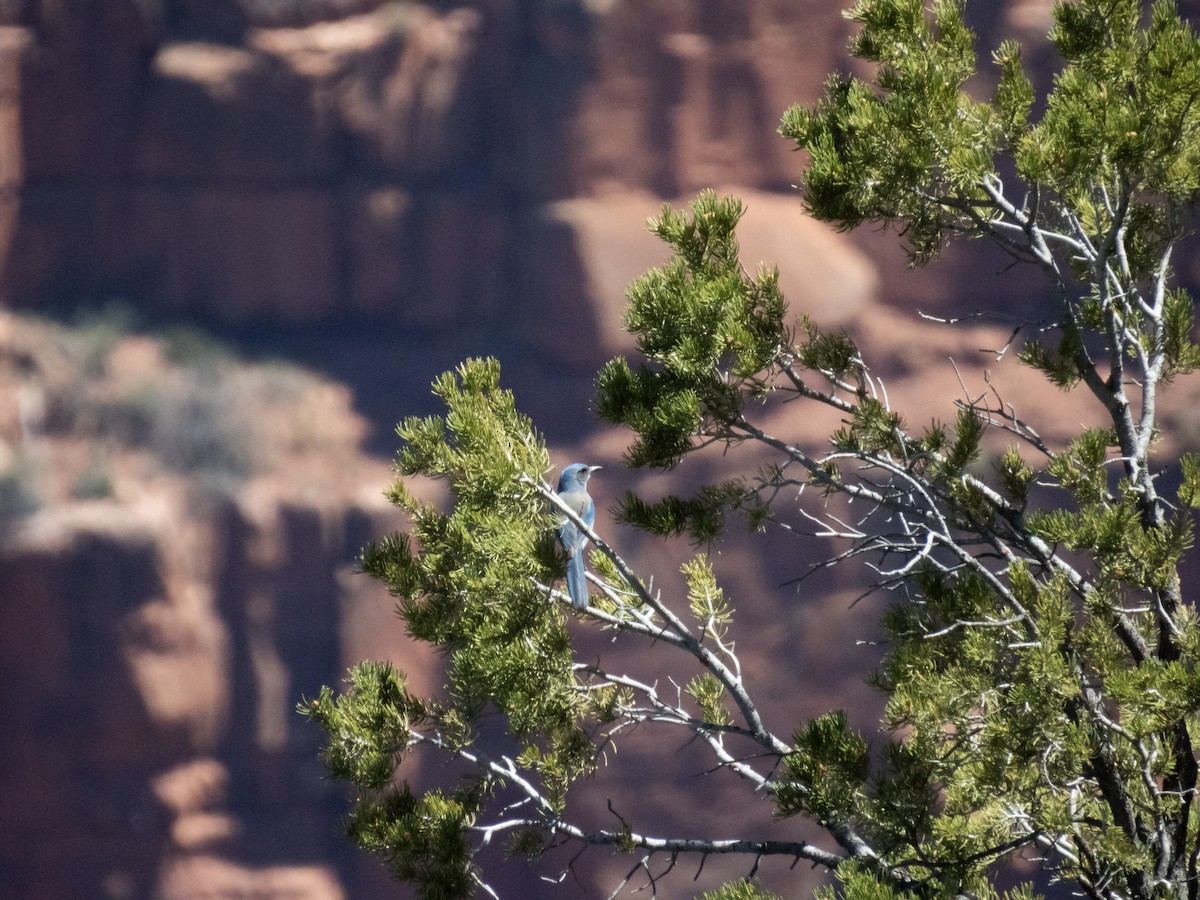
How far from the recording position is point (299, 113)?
6930 millimetres

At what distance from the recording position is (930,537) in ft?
4.89

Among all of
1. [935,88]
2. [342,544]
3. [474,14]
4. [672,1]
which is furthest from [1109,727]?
[474,14]

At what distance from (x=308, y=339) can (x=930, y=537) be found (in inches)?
241

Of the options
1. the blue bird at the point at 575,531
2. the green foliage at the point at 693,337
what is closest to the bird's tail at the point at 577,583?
the blue bird at the point at 575,531

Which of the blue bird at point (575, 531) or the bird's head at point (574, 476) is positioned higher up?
the blue bird at point (575, 531)

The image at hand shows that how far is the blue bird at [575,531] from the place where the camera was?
1.68 m

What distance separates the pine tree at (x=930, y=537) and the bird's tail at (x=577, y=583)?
0.05 meters

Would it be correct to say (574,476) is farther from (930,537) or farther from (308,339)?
(308,339)

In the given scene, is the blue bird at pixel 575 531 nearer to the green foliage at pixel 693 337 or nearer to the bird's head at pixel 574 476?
the bird's head at pixel 574 476

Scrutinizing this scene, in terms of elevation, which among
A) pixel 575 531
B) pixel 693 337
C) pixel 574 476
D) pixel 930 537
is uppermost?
pixel 693 337

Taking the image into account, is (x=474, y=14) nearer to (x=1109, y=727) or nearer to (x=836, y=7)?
(x=836, y=7)

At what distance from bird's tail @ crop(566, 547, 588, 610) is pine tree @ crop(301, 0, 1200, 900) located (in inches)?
2.0

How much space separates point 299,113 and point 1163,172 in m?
6.39

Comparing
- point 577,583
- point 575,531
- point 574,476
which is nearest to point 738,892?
point 575,531
